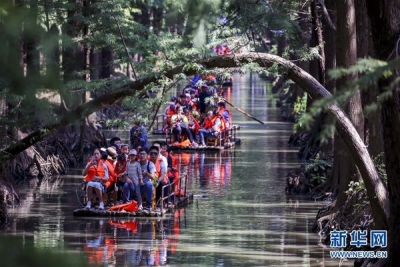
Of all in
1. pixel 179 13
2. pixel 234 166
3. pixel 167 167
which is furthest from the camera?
pixel 234 166

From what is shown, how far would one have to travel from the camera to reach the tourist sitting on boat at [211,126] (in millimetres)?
35094

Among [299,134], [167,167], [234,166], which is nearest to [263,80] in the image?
[299,134]

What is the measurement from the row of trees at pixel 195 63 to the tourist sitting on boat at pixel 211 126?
694 centimetres

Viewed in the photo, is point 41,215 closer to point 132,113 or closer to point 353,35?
point 132,113

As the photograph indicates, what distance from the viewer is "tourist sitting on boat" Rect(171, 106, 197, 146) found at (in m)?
34.6

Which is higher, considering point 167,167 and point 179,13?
point 179,13

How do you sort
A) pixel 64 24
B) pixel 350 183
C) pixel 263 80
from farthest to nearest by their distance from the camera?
pixel 263 80, pixel 350 183, pixel 64 24

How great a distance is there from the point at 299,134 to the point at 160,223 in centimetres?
1781

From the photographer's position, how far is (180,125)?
115 feet

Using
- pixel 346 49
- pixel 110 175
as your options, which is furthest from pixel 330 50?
pixel 110 175

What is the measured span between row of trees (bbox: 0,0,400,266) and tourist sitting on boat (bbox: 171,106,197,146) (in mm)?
7199

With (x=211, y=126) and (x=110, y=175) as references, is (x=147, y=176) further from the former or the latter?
(x=211, y=126)

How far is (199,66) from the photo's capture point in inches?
576

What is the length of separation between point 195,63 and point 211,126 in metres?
20.6
